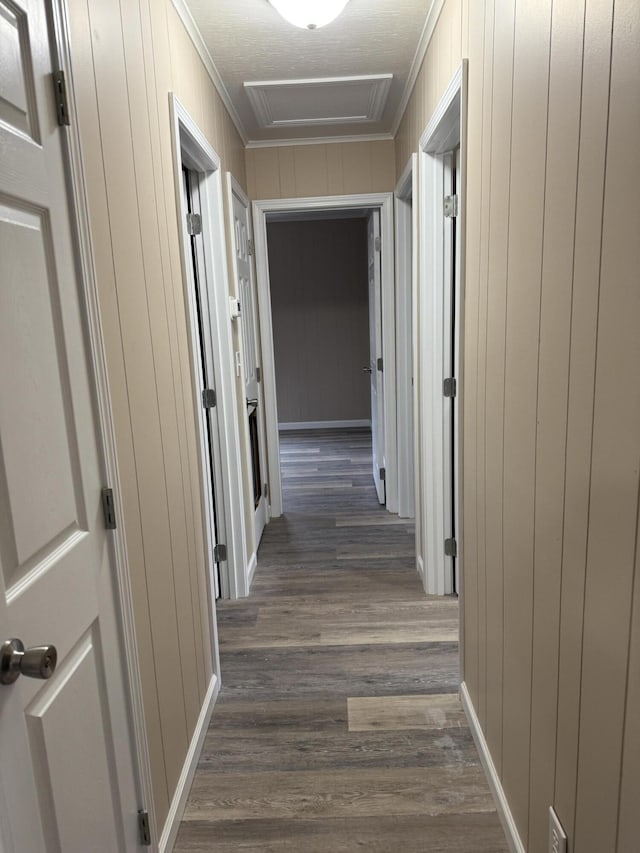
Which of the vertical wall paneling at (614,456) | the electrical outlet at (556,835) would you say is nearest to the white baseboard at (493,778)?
the electrical outlet at (556,835)

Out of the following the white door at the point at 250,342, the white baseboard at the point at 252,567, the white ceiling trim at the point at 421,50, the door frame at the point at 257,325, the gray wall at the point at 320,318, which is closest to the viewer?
the white ceiling trim at the point at 421,50

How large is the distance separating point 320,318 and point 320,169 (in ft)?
10.6

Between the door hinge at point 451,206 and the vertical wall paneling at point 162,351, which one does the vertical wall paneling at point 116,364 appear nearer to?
the vertical wall paneling at point 162,351

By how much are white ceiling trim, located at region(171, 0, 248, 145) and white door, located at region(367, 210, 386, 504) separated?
3.86 ft

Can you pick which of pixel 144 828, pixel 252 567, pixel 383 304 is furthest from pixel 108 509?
pixel 383 304

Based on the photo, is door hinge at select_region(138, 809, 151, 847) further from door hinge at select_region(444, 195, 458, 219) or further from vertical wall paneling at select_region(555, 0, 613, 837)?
door hinge at select_region(444, 195, 458, 219)

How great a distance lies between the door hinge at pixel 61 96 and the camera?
1117 millimetres

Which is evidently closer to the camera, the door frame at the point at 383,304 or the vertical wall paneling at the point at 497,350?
the vertical wall paneling at the point at 497,350

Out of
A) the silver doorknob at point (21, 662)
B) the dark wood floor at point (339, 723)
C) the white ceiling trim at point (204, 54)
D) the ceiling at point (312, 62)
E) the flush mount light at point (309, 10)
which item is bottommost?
the dark wood floor at point (339, 723)

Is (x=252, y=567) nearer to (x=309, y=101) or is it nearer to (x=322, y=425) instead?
(x=309, y=101)

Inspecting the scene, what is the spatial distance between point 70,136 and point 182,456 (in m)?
1.05

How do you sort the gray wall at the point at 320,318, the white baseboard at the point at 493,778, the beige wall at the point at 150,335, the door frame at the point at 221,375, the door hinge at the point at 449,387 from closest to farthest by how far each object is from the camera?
the beige wall at the point at 150,335 < the white baseboard at the point at 493,778 < the door frame at the point at 221,375 < the door hinge at the point at 449,387 < the gray wall at the point at 320,318

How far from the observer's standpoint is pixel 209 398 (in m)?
2.92

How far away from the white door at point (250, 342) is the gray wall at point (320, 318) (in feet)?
10.1
